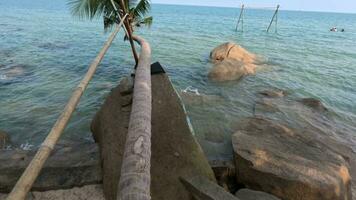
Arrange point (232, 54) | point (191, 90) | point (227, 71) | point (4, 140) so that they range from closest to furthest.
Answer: point (4, 140) → point (191, 90) → point (227, 71) → point (232, 54)

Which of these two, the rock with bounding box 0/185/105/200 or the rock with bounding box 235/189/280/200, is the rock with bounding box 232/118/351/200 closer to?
the rock with bounding box 235/189/280/200

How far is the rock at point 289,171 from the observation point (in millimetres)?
5215

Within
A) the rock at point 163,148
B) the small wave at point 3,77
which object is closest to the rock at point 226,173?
the rock at point 163,148

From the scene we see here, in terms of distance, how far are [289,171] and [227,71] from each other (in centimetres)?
1178

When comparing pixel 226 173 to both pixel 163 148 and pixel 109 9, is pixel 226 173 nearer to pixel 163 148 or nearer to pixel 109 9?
pixel 163 148

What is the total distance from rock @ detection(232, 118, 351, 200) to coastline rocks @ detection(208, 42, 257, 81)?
9981 mm

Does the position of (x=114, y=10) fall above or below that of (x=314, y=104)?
above

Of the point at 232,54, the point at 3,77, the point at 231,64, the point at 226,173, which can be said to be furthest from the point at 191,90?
the point at 3,77

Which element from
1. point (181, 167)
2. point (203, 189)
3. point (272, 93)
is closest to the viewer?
point (203, 189)

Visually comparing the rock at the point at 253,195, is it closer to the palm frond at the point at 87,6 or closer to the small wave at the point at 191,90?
the palm frond at the point at 87,6

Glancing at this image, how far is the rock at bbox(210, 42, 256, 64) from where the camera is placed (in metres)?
20.2

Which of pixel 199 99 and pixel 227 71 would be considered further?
pixel 227 71

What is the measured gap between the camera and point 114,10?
11297 mm

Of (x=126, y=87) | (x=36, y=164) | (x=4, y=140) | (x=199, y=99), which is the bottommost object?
(x=4, y=140)
